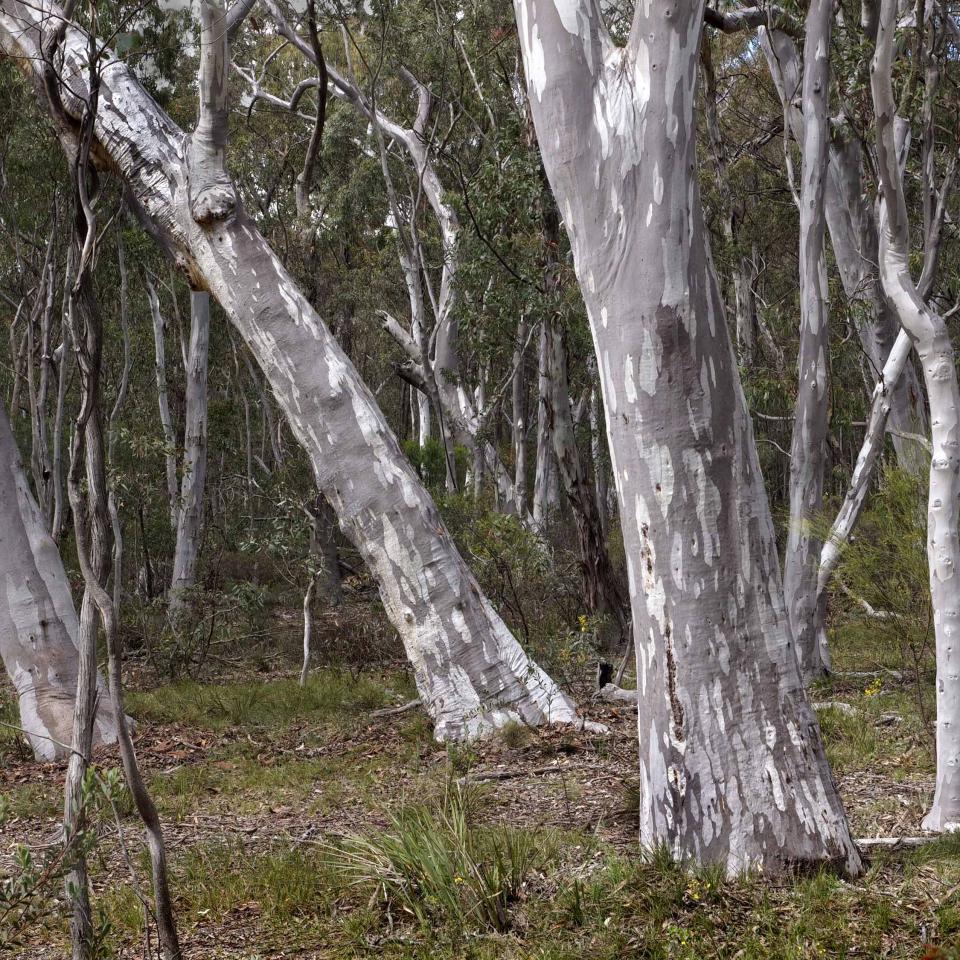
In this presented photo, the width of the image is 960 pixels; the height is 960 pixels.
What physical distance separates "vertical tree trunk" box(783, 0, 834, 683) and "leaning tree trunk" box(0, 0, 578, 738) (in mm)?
1944

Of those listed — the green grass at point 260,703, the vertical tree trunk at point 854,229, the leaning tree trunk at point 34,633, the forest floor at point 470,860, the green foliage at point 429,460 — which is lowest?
the forest floor at point 470,860

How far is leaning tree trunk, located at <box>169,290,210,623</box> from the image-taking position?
36.2 ft

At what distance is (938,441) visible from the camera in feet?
12.3

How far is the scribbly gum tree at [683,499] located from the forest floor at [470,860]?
0.72ft

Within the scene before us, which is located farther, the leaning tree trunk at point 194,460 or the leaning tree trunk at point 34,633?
the leaning tree trunk at point 194,460

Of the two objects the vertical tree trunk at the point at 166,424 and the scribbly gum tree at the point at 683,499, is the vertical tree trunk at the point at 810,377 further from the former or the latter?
the vertical tree trunk at the point at 166,424

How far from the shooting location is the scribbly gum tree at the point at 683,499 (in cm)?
310

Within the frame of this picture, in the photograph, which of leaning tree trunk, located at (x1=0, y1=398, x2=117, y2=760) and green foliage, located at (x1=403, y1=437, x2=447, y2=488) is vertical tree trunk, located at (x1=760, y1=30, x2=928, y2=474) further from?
green foliage, located at (x1=403, y1=437, x2=447, y2=488)

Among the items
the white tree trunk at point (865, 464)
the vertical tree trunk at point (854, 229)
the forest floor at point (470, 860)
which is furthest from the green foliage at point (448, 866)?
the vertical tree trunk at point (854, 229)

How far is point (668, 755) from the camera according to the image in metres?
3.21

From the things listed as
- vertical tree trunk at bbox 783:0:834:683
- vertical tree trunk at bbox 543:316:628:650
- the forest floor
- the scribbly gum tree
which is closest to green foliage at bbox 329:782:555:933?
the forest floor

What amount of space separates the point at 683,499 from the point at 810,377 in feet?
12.7

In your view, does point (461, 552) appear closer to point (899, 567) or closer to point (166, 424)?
point (899, 567)

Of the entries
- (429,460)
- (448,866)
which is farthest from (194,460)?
(448,866)
